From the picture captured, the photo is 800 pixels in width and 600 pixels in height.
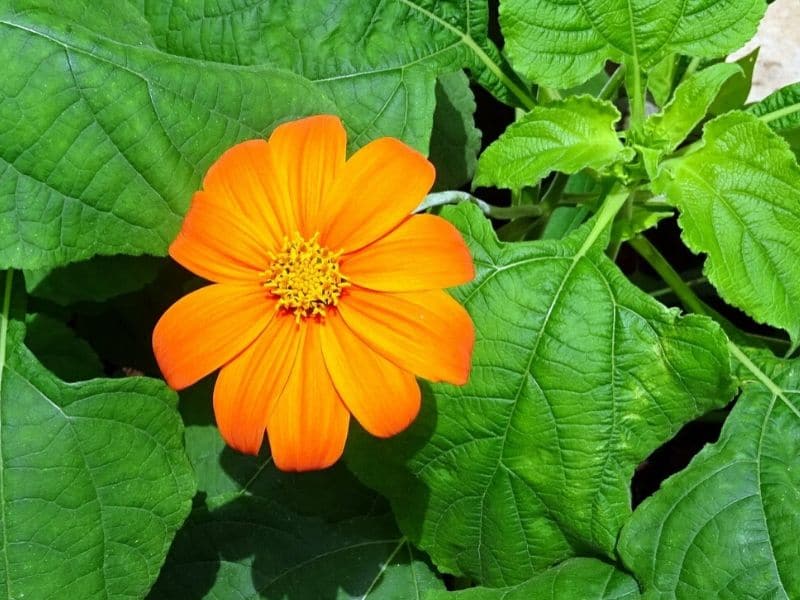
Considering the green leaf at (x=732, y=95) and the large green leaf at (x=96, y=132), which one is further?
the green leaf at (x=732, y=95)

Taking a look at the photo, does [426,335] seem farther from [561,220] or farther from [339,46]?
[561,220]

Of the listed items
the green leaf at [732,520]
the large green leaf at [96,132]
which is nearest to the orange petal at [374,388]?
the large green leaf at [96,132]

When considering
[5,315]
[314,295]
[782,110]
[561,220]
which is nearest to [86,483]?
[5,315]

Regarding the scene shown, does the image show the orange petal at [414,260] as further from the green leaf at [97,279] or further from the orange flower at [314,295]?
the green leaf at [97,279]

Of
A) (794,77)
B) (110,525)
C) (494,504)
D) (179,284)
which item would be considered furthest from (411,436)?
(794,77)

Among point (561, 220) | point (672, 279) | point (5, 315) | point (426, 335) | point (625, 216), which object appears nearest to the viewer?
point (426, 335)

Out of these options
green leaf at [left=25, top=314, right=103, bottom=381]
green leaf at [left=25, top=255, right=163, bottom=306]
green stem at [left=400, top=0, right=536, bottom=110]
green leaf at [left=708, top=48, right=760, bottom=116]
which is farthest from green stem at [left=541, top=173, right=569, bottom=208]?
green leaf at [left=25, top=314, right=103, bottom=381]
